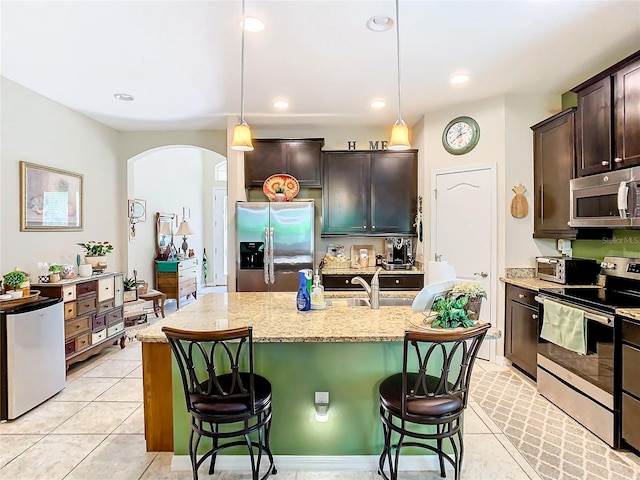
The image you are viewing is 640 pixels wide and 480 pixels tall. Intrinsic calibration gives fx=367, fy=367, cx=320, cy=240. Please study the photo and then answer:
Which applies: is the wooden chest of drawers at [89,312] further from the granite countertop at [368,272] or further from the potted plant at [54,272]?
the granite countertop at [368,272]

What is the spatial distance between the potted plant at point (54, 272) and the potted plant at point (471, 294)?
362 cm

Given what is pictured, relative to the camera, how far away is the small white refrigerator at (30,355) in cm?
272

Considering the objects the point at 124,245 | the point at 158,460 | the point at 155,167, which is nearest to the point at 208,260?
the point at 155,167

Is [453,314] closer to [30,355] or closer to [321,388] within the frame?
[321,388]

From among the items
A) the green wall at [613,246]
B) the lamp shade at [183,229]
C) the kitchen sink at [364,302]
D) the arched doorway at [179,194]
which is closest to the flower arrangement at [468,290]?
the kitchen sink at [364,302]

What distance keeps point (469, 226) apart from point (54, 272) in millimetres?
4269

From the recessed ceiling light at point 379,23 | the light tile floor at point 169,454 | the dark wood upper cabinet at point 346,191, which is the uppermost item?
the recessed ceiling light at point 379,23

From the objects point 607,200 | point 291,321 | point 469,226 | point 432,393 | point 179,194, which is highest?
point 179,194

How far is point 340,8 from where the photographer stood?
2.28 meters

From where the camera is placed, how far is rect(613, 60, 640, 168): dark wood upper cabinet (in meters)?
2.52

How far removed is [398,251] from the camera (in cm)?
491

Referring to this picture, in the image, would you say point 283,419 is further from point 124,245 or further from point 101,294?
point 124,245

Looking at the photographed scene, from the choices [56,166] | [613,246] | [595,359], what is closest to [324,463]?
[595,359]

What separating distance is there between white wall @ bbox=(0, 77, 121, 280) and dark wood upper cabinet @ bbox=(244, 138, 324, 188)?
1895 mm
